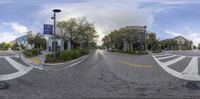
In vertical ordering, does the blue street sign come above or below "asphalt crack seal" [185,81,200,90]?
above

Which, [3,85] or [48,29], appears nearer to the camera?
[3,85]

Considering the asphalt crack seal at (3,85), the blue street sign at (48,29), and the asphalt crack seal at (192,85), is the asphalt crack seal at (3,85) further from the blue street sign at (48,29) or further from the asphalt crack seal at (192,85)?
the blue street sign at (48,29)

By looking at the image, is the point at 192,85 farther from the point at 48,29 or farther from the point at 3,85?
the point at 48,29

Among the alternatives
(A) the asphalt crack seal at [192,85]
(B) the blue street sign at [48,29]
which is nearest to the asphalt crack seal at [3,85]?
(A) the asphalt crack seal at [192,85]

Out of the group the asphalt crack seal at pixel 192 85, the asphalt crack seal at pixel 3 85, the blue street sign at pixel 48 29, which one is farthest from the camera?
the blue street sign at pixel 48 29

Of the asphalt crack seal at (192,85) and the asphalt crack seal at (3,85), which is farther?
the asphalt crack seal at (3,85)

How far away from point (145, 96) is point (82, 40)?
1552 inches

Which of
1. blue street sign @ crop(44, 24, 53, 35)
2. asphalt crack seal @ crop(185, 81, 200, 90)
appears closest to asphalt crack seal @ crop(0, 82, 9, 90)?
asphalt crack seal @ crop(185, 81, 200, 90)

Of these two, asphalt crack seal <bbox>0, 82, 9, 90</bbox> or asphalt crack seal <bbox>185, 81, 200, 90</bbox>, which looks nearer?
asphalt crack seal <bbox>185, 81, 200, 90</bbox>

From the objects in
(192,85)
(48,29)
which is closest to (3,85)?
(192,85)

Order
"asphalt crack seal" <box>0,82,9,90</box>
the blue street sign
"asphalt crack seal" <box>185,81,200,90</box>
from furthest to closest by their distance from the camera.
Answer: the blue street sign < "asphalt crack seal" <box>0,82,9,90</box> < "asphalt crack seal" <box>185,81,200,90</box>

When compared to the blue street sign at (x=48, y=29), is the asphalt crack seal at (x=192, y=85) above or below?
below

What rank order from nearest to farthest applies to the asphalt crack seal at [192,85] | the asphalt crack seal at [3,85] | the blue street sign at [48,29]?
the asphalt crack seal at [192,85], the asphalt crack seal at [3,85], the blue street sign at [48,29]

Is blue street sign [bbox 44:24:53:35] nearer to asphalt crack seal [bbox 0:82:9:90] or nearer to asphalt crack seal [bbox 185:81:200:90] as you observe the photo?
asphalt crack seal [bbox 0:82:9:90]
